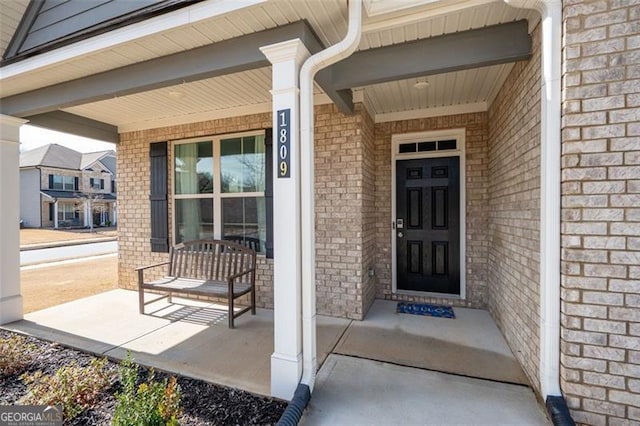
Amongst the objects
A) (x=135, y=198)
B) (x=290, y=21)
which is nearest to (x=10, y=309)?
(x=135, y=198)

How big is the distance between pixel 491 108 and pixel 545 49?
5.93 ft

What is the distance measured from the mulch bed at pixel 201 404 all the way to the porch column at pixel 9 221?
161 cm

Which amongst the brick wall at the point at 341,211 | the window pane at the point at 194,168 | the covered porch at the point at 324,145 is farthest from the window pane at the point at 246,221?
the brick wall at the point at 341,211

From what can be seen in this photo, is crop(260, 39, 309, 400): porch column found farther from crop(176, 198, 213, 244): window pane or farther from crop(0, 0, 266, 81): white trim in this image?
crop(176, 198, 213, 244): window pane

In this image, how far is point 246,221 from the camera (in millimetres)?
4180

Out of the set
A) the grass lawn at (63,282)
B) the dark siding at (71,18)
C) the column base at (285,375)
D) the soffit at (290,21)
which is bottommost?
the grass lawn at (63,282)

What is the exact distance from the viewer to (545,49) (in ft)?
6.09

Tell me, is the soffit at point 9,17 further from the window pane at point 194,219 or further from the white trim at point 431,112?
the white trim at point 431,112

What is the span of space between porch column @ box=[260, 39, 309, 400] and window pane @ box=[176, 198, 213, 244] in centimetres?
263

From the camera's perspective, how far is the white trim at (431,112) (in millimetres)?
3735

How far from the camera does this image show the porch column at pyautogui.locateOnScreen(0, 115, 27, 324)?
11.6 ft

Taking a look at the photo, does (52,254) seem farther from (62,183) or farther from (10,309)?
(62,183)

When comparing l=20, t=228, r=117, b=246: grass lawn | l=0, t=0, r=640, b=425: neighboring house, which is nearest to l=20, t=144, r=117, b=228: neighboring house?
l=20, t=228, r=117, b=246: grass lawn

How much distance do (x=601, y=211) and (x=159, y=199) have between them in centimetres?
506
